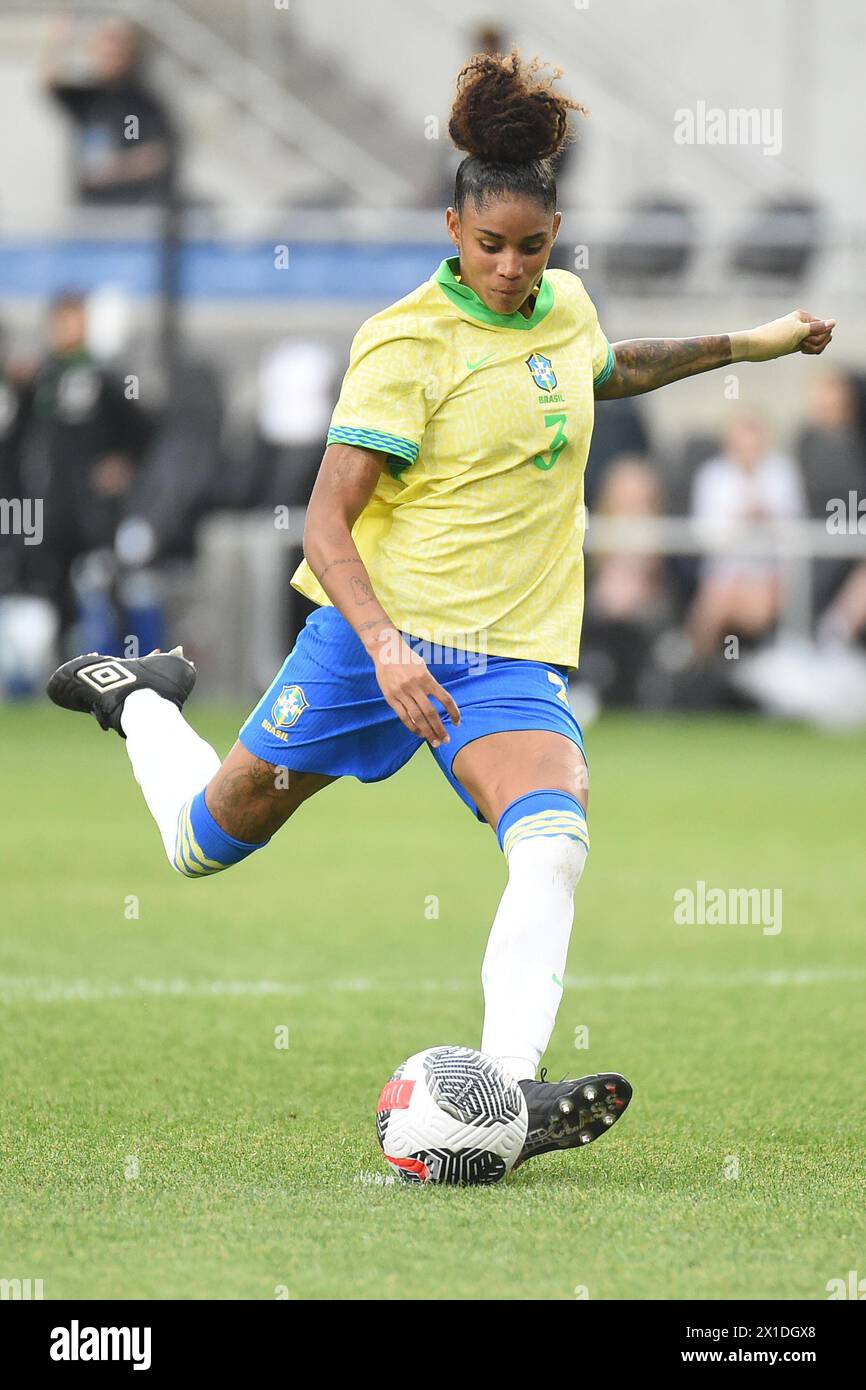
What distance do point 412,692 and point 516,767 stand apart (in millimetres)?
419

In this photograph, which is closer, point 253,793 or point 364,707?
point 364,707

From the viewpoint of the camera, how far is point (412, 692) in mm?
4789

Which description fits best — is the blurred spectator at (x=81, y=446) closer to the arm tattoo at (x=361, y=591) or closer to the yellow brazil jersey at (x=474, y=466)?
the yellow brazil jersey at (x=474, y=466)

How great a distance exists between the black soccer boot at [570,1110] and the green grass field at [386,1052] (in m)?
0.08

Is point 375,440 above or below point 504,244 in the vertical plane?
below

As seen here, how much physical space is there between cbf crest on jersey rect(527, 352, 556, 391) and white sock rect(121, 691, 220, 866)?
1356mm

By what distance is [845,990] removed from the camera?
294 inches

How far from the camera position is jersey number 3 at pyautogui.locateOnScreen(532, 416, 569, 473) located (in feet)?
17.2

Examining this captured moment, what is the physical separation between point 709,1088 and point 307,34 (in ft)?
57.2

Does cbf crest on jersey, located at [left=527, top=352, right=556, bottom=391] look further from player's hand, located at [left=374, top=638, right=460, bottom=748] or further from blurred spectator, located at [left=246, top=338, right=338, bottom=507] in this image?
blurred spectator, located at [left=246, top=338, right=338, bottom=507]

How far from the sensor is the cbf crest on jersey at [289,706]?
538 centimetres
